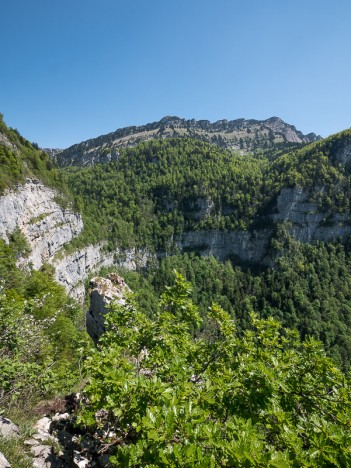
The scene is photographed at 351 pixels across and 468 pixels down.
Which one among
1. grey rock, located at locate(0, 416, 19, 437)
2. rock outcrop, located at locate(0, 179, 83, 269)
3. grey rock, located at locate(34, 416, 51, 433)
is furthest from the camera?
rock outcrop, located at locate(0, 179, 83, 269)

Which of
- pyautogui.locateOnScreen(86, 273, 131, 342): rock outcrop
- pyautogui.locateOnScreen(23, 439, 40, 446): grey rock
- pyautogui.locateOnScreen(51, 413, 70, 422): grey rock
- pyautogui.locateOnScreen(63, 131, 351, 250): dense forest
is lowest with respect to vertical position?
pyautogui.locateOnScreen(23, 439, 40, 446): grey rock

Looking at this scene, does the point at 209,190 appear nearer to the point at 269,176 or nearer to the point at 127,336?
the point at 269,176

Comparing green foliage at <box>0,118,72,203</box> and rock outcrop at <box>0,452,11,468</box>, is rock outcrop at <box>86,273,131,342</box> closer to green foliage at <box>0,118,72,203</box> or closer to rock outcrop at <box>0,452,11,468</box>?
rock outcrop at <box>0,452,11,468</box>

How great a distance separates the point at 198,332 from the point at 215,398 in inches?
368

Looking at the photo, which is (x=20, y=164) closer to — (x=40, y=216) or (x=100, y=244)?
(x=40, y=216)

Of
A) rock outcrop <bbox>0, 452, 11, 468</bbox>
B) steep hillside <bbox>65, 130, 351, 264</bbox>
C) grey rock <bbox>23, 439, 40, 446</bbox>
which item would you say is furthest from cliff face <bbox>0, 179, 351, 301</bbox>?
rock outcrop <bbox>0, 452, 11, 468</bbox>

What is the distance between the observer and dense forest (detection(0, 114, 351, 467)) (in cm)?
418

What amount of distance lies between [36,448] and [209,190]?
610 feet

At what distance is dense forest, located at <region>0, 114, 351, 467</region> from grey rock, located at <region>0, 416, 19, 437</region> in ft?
2.04

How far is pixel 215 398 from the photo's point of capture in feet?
18.3

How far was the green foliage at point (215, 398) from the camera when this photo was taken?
12.1 feet

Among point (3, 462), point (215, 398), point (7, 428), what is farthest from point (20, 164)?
point (215, 398)

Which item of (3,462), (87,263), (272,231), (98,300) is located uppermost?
(272,231)

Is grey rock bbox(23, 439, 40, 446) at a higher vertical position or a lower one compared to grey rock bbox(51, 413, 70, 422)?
lower
